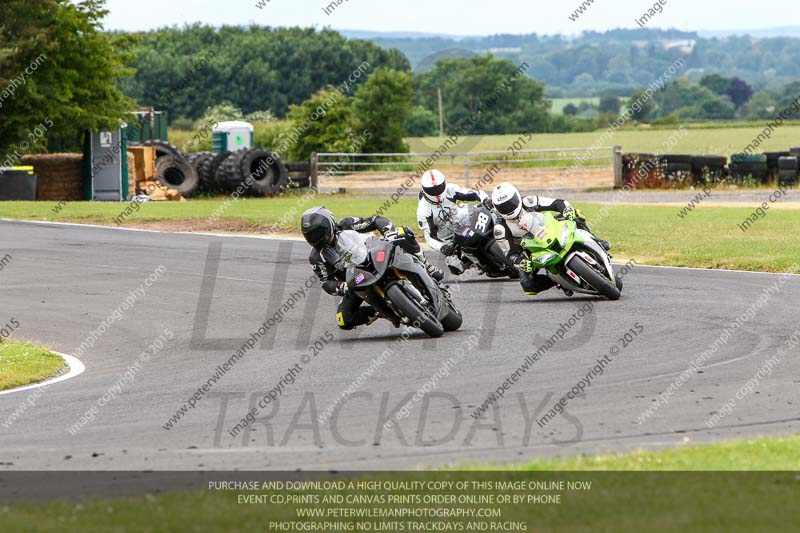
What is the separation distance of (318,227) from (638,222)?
15.5 m

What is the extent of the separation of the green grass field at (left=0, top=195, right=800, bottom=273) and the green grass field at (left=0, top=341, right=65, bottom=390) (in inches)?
418

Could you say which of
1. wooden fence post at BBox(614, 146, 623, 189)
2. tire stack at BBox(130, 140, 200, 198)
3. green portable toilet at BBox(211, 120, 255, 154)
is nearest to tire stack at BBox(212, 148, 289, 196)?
tire stack at BBox(130, 140, 200, 198)

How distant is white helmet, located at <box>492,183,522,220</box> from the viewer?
15.4 meters

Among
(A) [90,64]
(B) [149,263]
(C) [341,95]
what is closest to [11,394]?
(B) [149,263]

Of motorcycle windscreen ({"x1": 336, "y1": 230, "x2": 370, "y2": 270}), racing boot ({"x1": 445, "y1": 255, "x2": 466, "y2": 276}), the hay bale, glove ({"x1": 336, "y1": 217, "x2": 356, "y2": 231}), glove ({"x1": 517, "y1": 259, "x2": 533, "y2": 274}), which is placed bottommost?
the hay bale

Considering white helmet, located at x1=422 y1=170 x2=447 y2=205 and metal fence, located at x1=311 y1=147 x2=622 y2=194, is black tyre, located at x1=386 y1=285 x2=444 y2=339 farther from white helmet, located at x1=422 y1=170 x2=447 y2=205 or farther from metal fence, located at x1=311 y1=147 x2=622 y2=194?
metal fence, located at x1=311 y1=147 x2=622 y2=194

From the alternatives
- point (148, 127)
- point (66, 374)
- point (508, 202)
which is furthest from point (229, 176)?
point (66, 374)

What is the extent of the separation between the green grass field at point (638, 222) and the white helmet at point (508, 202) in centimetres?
503

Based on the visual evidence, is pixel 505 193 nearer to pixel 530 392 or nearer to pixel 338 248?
pixel 338 248

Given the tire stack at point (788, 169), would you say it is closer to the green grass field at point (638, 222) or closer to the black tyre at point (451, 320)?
the green grass field at point (638, 222)

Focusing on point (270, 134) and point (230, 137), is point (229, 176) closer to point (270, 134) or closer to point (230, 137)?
point (230, 137)

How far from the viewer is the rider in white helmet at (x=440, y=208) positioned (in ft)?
58.2

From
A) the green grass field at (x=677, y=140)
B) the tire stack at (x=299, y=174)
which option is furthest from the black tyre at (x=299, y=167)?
the green grass field at (x=677, y=140)

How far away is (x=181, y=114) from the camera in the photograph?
110188 mm
